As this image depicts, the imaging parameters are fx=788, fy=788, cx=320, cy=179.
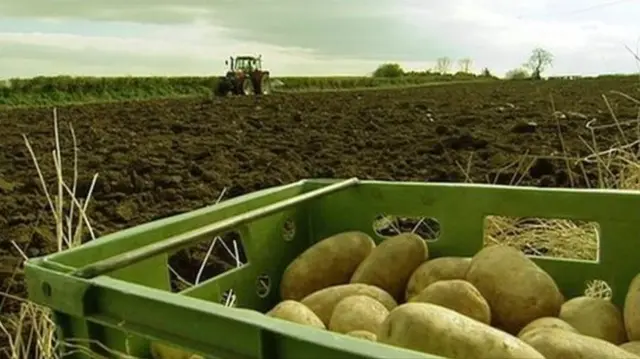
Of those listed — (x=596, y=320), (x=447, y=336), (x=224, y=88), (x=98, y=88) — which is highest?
(x=447, y=336)

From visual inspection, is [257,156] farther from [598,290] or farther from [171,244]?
[171,244]

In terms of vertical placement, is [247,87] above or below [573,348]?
below

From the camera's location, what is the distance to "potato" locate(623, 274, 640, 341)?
4.11ft

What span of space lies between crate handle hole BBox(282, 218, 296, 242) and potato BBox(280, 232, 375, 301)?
0.24 feet

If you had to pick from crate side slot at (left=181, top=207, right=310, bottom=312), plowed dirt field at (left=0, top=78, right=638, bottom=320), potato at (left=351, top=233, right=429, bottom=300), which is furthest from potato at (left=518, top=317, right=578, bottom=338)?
plowed dirt field at (left=0, top=78, right=638, bottom=320)

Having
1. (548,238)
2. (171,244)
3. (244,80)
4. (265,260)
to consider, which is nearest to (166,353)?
(171,244)

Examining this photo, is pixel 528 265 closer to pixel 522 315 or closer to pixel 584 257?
pixel 522 315

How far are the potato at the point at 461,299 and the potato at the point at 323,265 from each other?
31 centimetres

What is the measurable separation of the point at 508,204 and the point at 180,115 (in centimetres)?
1014

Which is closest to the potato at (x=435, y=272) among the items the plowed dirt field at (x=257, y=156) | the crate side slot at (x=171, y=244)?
the crate side slot at (x=171, y=244)

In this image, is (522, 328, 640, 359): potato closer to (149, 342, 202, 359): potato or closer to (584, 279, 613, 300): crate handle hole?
(149, 342, 202, 359): potato

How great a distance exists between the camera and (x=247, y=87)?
760 inches

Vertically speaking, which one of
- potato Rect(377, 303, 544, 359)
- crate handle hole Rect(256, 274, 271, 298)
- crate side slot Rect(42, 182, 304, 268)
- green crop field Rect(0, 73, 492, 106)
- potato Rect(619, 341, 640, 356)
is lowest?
green crop field Rect(0, 73, 492, 106)

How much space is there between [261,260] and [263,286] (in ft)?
0.22
